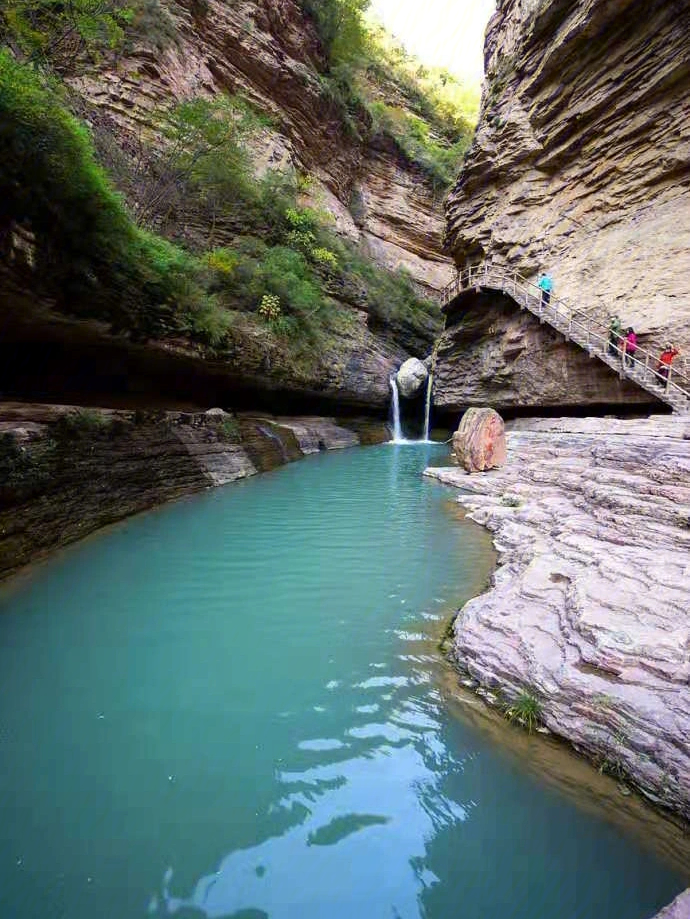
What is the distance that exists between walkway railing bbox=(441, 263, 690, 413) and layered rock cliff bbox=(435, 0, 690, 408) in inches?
19.7

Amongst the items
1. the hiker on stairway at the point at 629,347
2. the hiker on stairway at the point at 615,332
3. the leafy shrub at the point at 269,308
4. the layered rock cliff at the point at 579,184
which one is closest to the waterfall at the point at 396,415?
the layered rock cliff at the point at 579,184

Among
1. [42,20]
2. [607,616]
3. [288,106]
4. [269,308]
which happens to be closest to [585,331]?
[269,308]

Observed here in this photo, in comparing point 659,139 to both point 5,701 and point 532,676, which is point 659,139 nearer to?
point 532,676

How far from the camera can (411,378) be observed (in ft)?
73.5

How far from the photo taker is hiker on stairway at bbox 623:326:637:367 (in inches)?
500

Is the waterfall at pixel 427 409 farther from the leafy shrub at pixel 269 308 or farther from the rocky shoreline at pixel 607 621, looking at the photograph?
the rocky shoreline at pixel 607 621

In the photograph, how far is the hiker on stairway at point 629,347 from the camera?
12.7 metres

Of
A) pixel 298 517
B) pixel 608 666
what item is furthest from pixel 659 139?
pixel 608 666

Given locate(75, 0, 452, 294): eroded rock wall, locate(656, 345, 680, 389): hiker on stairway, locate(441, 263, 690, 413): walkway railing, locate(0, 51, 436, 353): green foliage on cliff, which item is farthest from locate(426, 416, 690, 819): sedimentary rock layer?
locate(75, 0, 452, 294): eroded rock wall

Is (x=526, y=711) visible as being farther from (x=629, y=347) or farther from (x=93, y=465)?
(x=629, y=347)

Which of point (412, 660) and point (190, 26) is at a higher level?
point (190, 26)

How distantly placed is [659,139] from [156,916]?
817 inches

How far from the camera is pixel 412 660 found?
345 cm

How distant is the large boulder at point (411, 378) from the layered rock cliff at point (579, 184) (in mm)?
2047
